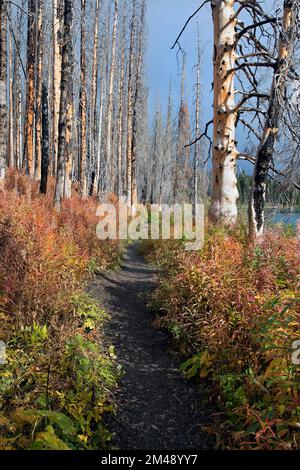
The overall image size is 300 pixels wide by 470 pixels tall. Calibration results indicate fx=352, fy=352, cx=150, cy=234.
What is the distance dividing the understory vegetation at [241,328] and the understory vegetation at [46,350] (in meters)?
1.13

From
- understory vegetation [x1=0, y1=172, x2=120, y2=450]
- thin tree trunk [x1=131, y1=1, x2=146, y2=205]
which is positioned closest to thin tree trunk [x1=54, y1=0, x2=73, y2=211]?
understory vegetation [x1=0, y1=172, x2=120, y2=450]

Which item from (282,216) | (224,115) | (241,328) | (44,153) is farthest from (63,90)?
(241,328)

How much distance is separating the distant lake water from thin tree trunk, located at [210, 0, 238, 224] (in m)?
0.75

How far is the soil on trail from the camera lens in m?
3.37

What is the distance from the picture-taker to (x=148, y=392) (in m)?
4.08

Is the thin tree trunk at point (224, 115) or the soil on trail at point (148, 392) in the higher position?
the thin tree trunk at point (224, 115)

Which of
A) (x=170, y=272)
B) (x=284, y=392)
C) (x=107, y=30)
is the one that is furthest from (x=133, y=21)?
(x=284, y=392)

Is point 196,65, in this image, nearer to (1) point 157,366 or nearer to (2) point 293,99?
(2) point 293,99

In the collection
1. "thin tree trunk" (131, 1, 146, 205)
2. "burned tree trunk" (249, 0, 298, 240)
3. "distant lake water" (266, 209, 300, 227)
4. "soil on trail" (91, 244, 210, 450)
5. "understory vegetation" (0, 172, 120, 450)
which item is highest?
"thin tree trunk" (131, 1, 146, 205)

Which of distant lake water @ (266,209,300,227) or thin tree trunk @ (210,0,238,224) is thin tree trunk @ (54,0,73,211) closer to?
thin tree trunk @ (210,0,238,224)

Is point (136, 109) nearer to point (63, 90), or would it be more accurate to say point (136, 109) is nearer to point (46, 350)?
point (63, 90)

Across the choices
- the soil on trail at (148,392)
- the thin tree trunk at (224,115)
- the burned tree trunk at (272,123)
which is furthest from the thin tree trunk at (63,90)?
the burned tree trunk at (272,123)

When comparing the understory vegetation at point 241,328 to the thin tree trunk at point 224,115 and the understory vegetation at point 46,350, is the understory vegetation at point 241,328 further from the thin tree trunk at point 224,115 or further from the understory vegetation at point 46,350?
the understory vegetation at point 46,350

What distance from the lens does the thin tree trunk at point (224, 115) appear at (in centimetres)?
733
